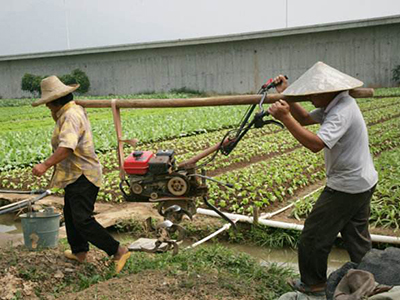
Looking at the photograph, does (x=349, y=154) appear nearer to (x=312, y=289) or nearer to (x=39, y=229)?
(x=312, y=289)

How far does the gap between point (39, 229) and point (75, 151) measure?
110 cm

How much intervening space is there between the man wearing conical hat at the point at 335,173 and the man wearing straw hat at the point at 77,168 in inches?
65.6

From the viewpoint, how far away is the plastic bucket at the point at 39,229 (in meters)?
4.89

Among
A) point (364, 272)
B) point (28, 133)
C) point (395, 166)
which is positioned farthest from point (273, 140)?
point (364, 272)

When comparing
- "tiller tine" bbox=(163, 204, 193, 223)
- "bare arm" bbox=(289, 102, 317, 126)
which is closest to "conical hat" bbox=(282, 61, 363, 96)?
"bare arm" bbox=(289, 102, 317, 126)

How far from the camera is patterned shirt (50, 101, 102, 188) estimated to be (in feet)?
13.9

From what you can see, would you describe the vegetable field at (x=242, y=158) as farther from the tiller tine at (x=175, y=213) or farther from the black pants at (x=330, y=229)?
the tiller tine at (x=175, y=213)

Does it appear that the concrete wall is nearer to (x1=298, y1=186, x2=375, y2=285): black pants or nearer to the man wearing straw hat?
(x1=298, y1=186, x2=375, y2=285): black pants

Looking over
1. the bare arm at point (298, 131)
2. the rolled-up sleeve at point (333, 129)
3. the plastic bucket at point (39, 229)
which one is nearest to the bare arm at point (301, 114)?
the rolled-up sleeve at point (333, 129)

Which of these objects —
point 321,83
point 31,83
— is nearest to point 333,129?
point 321,83

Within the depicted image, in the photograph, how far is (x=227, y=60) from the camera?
3127 cm

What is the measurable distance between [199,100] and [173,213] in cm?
92

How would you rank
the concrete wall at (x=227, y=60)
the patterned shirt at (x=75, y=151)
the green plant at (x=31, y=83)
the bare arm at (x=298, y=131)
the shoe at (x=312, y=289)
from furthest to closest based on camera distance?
1. the green plant at (x=31, y=83)
2. the concrete wall at (x=227, y=60)
3. the patterned shirt at (x=75, y=151)
4. the shoe at (x=312, y=289)
5. the bare arm at (x=298, y=131)

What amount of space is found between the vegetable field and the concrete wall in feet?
33.1
